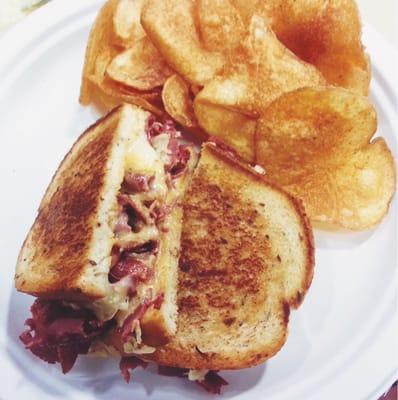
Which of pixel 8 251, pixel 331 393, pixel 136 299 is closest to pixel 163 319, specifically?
pixel 136 299

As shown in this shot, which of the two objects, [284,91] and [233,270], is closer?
[233,270]

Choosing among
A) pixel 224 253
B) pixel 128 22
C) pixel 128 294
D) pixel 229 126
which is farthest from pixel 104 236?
pixel 128 22

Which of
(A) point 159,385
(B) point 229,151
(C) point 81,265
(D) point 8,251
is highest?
(B) point 229,151

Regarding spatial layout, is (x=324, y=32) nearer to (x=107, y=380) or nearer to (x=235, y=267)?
(x=235, y=267)

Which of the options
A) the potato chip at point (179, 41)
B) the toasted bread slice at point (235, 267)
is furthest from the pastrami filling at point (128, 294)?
the potato chip at point (179, 41)

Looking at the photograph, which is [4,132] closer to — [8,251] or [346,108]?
[8,251]

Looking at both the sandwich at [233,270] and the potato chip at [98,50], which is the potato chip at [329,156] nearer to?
the sandwich at [233,270]

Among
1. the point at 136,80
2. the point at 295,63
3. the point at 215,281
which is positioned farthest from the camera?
the point at 136,80
